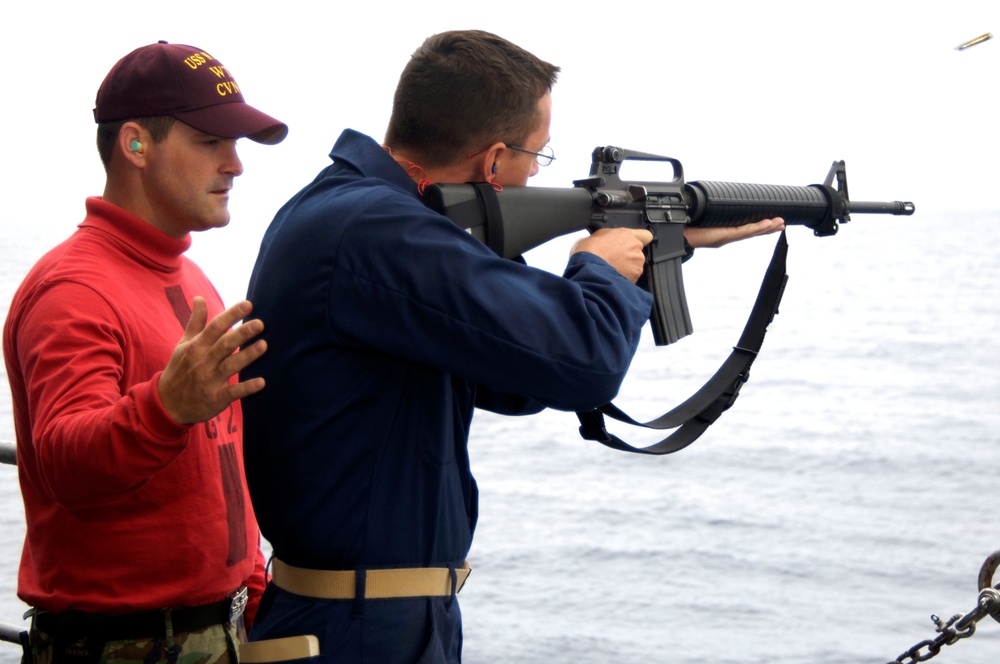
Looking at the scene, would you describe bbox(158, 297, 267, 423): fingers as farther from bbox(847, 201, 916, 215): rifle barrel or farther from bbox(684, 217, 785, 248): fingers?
bbox(847, 201, 916, 215): rifle barrel

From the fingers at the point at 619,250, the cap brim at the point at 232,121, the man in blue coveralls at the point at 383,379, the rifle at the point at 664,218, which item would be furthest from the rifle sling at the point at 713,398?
the cap brim at the point at 232,121

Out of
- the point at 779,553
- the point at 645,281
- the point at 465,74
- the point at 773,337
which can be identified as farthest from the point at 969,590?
the point at 773,337

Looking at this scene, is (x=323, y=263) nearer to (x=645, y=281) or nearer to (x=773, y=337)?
(x=645, y=281)

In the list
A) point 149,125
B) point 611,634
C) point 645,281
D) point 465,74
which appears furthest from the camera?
point 611,634

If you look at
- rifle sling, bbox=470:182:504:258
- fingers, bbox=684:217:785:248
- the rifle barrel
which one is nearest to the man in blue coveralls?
rifle sling, bbox=470:182:504:258

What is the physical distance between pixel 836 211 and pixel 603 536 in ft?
29.5

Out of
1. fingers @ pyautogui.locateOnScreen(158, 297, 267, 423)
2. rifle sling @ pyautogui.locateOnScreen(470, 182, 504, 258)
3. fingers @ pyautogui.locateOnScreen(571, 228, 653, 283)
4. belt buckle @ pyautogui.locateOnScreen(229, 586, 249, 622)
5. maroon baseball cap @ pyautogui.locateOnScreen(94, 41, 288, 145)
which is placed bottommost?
belt buckle @ pyautogui.locateOnScreen(229, 586, 249, 622)

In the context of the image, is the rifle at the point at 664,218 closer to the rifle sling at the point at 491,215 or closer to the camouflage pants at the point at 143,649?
the rifle sling at the point at 491,215

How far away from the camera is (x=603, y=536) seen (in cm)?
1160

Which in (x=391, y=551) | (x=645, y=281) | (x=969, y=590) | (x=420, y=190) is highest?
(x=420, y=190)

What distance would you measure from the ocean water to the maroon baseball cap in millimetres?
4829

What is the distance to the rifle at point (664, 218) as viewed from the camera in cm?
188

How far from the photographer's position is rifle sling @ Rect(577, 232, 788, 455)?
2.27 meters

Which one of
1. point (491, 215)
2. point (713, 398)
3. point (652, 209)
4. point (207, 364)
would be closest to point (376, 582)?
point (207, 364)
